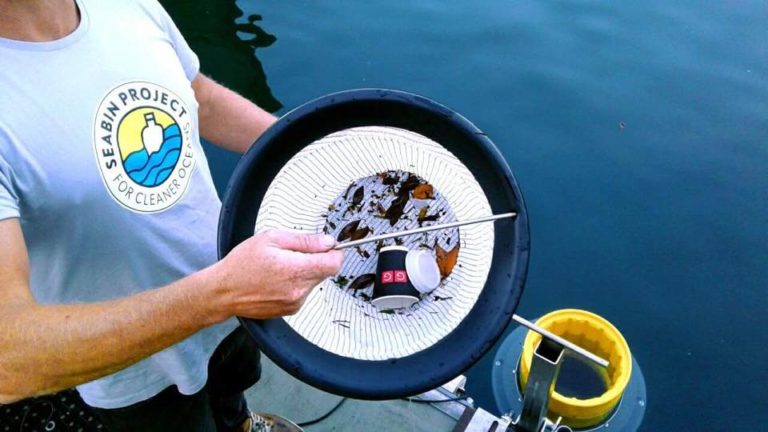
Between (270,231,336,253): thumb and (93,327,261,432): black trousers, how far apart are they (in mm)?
659

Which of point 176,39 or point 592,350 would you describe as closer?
point 176,39

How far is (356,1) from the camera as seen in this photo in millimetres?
3953

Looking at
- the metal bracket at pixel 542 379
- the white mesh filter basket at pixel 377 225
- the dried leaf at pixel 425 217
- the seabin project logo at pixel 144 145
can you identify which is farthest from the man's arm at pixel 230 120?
the metal bracket at pixel 542 379

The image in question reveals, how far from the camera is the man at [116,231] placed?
83 cm

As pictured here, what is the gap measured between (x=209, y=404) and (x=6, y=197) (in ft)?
2.57

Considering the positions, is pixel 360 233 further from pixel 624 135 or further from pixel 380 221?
pixel 624 135

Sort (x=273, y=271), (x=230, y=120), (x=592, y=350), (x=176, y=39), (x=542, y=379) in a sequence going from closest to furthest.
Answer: (x=273, y=271) → (x=176, y=39) → (x=230, y=120) → (x=542, y=379) → (x=592, y=350)

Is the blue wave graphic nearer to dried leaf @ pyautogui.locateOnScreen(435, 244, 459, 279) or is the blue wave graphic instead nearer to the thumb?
the thumb

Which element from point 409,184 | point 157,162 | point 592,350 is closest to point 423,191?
point 409,184

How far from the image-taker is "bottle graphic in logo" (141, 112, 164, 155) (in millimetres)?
1060

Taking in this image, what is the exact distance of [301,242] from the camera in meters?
0.85

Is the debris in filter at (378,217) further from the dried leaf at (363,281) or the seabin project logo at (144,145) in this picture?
the seabin project logo at (144,145)

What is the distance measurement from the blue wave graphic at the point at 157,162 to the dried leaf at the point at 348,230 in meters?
0.37

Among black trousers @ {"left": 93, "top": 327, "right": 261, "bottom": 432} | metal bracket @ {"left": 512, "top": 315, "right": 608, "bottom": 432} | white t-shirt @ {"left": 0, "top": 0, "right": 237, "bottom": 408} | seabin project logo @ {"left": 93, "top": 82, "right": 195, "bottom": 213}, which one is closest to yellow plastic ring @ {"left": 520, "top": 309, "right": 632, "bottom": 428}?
metal bracket @ {"left": 512, "top": 315, "right": 608, "bottom": 432}
